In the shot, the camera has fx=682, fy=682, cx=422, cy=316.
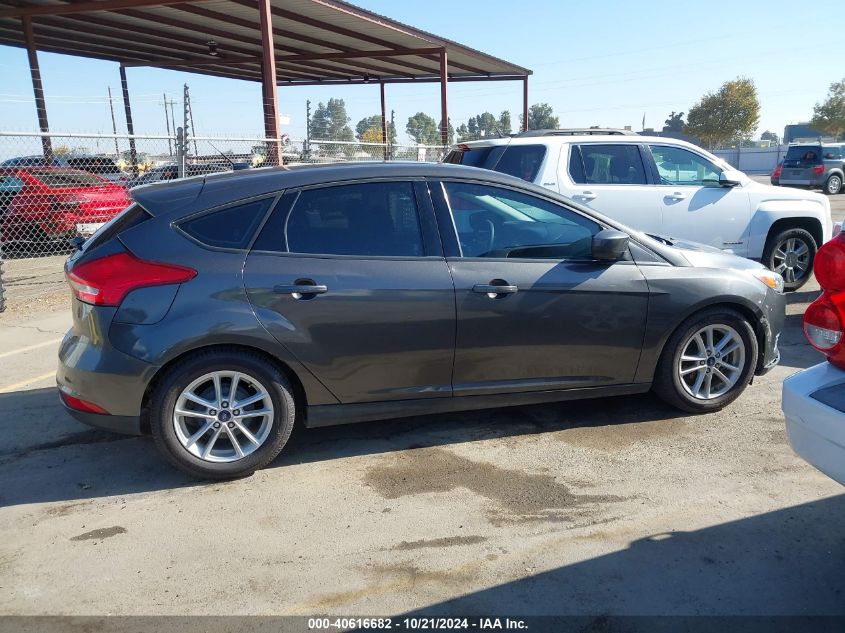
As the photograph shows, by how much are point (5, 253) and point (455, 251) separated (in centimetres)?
1194

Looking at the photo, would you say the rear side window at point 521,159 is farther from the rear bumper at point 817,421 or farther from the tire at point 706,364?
the rear bumper at point 817,421

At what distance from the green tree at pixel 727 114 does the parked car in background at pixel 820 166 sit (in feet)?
109

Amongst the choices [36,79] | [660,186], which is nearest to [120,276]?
[660,186]

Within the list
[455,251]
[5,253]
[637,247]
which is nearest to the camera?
[455,251]

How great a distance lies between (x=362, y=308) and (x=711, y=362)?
2372 millimetres

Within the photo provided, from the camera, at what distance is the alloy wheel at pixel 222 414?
12.3 ft

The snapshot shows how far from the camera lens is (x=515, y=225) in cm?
425

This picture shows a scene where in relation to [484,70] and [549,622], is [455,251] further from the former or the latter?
[484,70]

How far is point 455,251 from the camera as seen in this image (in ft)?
13.3

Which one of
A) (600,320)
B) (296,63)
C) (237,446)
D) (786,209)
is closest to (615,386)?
(600,320)

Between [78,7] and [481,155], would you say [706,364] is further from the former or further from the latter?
[78,7]

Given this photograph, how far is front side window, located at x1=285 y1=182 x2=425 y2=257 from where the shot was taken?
3910 mm

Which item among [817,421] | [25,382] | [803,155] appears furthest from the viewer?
[803,155]

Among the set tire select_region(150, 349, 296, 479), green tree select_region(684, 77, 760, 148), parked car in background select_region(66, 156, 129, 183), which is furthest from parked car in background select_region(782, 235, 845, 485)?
green tree select_region(684, 77, 760, 148)
